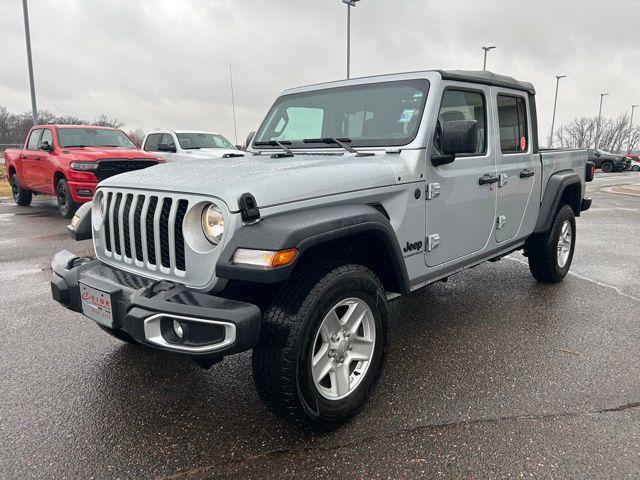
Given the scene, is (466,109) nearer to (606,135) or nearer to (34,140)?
(34,140)

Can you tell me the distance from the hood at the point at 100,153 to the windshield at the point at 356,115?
647 cm

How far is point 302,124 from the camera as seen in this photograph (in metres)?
3.89

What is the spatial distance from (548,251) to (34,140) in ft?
35.4

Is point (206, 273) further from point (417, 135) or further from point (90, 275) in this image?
point (417, 135)

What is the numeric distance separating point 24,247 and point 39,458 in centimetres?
591

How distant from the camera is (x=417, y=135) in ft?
10.6

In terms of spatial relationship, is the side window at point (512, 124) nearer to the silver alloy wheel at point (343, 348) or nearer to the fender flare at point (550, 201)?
the fender flare at point (550, 201)

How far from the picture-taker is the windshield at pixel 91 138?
34.2 ft

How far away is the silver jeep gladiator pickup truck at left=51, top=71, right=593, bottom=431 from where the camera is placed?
2285 mm

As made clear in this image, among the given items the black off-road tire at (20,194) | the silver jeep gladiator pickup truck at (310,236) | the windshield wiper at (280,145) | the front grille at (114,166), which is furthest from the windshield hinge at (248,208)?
the black off-road tire at (20,194)

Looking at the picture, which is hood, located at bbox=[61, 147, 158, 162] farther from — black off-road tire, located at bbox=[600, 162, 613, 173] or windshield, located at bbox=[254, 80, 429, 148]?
black off-road tire, located at bbox=[600, 162, 613, 173]

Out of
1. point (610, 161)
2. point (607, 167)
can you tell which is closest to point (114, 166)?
point (610, 161)

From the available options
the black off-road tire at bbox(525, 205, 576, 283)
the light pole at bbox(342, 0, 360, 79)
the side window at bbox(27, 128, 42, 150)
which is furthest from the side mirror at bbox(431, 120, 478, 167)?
the light pole at bbox(342, 0, 360, 79)

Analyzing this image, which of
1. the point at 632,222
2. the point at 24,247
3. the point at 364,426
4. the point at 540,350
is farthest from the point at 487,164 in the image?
the point at 632,222
